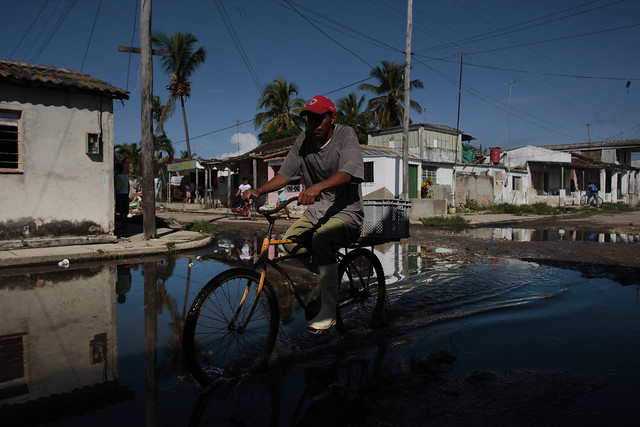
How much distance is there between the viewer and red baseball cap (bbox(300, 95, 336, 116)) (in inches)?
141

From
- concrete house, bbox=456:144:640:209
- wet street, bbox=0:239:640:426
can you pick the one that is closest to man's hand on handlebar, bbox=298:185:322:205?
wet street, bbox=0:239:640:426

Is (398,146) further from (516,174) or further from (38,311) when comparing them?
(38,311)

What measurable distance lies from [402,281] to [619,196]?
153 ft

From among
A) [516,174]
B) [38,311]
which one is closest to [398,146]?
[516,174]

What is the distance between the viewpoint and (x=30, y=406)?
279 cm

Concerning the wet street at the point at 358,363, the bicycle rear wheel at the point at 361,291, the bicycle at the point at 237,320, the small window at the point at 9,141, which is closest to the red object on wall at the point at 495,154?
the wet street at the point at 358,363

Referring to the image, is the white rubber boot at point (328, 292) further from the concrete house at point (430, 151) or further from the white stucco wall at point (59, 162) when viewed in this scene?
the concrete house at point (430, 151)

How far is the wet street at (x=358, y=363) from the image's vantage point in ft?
8.98

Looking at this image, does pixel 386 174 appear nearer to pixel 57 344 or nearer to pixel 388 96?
pixel 388 96

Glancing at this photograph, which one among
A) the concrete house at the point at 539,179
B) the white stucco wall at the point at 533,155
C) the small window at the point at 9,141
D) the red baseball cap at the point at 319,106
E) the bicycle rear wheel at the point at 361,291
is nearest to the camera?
the red baseball cap at the point at 319,106

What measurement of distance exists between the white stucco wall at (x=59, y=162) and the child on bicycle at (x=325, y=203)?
28.1 feet

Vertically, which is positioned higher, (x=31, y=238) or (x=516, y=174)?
(x=516, y=174)

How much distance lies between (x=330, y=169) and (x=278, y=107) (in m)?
40.7

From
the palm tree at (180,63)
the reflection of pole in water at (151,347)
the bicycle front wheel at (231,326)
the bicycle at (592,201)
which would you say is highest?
the palm tree at (180,63)
